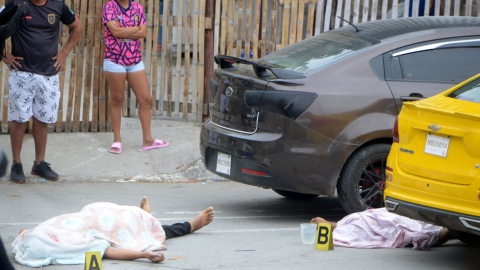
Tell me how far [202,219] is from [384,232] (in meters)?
1.41

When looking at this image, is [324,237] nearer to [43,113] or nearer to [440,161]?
[440,161]

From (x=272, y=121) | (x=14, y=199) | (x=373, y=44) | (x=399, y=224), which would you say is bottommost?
(x=14, y=199)

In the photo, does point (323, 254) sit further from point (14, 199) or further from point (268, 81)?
point (14, 199)

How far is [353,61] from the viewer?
503cm

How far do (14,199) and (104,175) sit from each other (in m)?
1.23

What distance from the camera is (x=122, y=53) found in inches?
286

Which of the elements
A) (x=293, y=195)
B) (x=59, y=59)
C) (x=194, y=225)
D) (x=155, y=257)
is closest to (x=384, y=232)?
(x=194, y=225)

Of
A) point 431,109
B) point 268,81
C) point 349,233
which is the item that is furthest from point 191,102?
point 431,109

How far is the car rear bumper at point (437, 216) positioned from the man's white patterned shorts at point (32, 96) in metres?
4.03

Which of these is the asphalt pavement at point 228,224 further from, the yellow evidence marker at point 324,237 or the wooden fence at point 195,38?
the wooden fence at point 195,38

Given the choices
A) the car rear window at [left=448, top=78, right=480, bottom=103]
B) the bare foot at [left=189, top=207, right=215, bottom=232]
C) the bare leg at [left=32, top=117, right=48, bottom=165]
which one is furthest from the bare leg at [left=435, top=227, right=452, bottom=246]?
the bare leg at [left=32, top=117, right=48, bottom=165]

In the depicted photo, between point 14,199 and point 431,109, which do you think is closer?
point 431,109

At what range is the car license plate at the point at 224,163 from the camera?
5.06 metres

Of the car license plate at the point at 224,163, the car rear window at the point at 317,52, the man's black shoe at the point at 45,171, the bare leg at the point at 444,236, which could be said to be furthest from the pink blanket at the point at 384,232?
the man's black shoe at the point at 45,171
